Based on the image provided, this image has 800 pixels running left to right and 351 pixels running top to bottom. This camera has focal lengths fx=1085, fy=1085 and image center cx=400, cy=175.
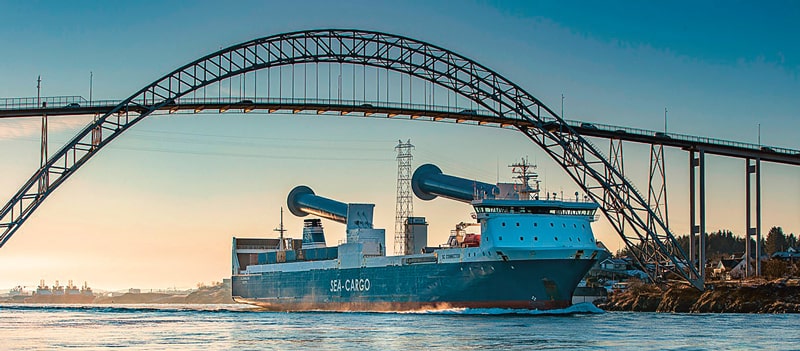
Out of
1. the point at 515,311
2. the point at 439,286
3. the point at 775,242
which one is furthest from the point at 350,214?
the point at 775,242

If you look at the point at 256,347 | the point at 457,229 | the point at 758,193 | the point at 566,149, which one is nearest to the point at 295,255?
the point at 457,229

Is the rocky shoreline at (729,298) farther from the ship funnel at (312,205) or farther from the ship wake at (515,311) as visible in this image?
the ship funnel at (312,205)

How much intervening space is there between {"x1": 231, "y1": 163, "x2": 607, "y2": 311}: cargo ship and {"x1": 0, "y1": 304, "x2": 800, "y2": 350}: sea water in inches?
64.1

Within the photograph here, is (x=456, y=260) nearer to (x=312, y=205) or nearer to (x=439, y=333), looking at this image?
(x=439, y=333)

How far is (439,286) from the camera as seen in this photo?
63.7 m

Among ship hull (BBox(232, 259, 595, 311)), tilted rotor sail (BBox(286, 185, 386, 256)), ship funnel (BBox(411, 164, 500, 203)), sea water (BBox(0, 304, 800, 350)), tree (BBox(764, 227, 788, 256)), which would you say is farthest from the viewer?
tree (BBox(764, 227, 788, 256))

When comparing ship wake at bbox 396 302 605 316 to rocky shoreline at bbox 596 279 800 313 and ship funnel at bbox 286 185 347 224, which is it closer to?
rocky shoreline at bbox 596 279 800 313

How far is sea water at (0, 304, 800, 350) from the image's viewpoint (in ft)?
129

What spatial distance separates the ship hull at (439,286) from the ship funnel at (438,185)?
6.29m

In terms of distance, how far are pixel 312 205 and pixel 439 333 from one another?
43.9 m

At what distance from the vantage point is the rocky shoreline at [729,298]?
65250 mm

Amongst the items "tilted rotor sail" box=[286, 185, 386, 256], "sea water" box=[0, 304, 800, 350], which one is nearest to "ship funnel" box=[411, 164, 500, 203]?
"tilted rotor sail" box=[286, 185, 386, 256]

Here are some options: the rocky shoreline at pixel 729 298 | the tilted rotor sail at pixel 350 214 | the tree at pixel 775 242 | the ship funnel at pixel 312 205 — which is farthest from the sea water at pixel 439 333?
the tree at pixel 775 242

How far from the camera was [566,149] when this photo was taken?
67625 millimetres
